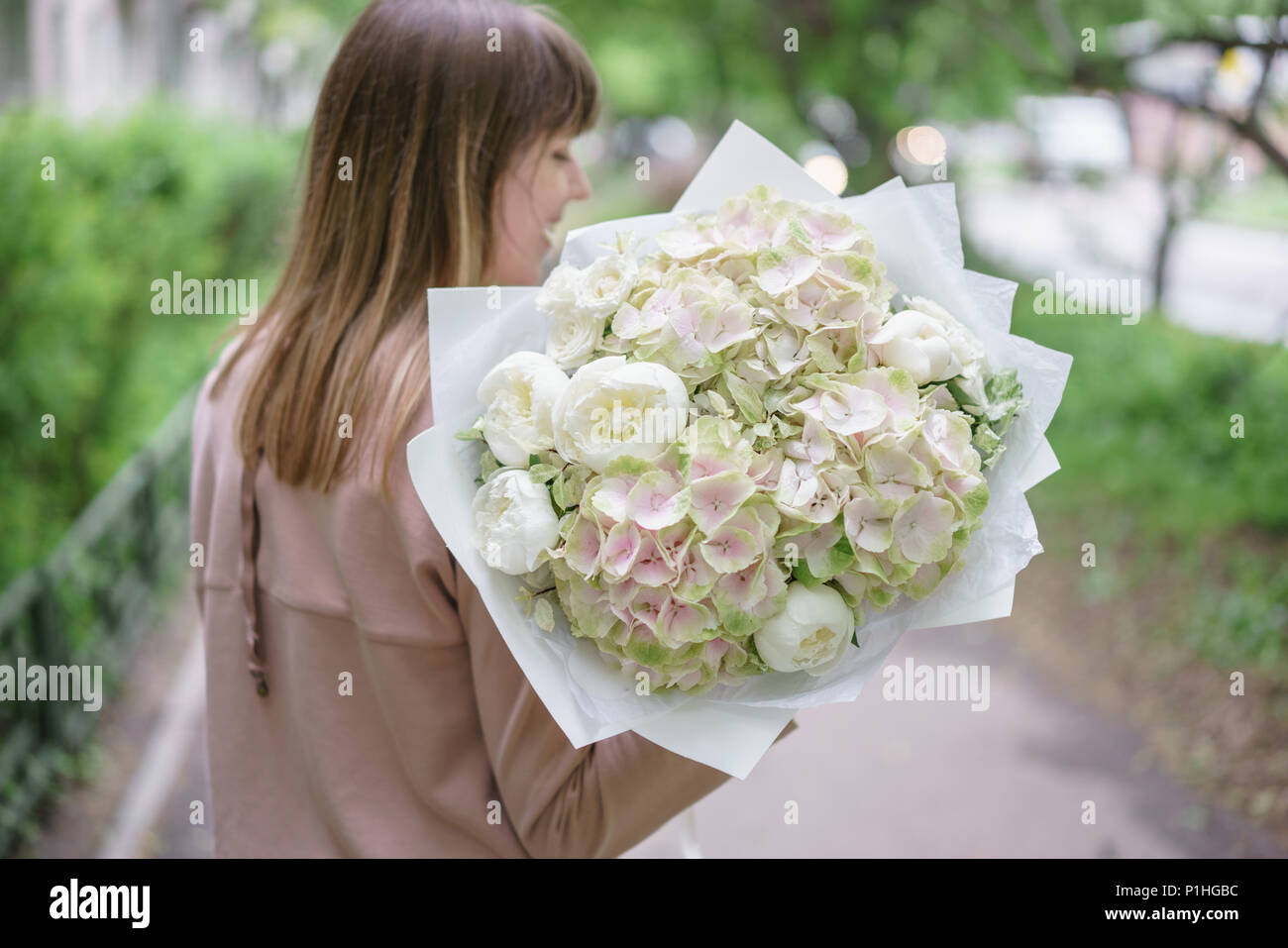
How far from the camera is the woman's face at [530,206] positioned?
180cm

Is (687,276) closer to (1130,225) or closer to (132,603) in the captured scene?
(132,603)

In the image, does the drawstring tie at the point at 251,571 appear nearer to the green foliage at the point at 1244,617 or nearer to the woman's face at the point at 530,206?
the woman's face at the point at 530,206

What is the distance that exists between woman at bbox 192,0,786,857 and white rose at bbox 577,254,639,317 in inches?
12.0

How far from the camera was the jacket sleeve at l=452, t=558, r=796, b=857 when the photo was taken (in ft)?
5.13

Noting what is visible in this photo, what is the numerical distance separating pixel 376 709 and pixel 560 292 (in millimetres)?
769

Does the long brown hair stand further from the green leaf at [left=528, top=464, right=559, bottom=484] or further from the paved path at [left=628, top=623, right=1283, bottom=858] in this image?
the paved path at [left=628, top=623, right=1283, bottom=858]

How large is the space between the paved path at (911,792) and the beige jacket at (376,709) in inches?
80.2

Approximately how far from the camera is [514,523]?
4.41 ft

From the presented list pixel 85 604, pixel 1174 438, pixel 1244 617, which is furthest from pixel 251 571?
pixel 1174 438

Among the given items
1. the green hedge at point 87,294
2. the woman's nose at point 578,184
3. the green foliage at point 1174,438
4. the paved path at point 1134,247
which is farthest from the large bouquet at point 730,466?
the paved path at point 1134,247

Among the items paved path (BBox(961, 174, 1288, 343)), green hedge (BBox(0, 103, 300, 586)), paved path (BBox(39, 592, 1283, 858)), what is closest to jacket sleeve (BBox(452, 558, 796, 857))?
green hedge (BBox(0, 103, 300, 586))

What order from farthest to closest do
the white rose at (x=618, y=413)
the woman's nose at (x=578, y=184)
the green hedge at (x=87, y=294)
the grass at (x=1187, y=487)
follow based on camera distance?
the grass at (x=1187, y=487), the green hedge at (x=87, y=294), the woman's nose at (x=578, y=184), the white rose at (x=618, y=413)

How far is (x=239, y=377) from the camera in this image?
1854 mm

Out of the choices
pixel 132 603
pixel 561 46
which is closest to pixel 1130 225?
pixel 132 603
